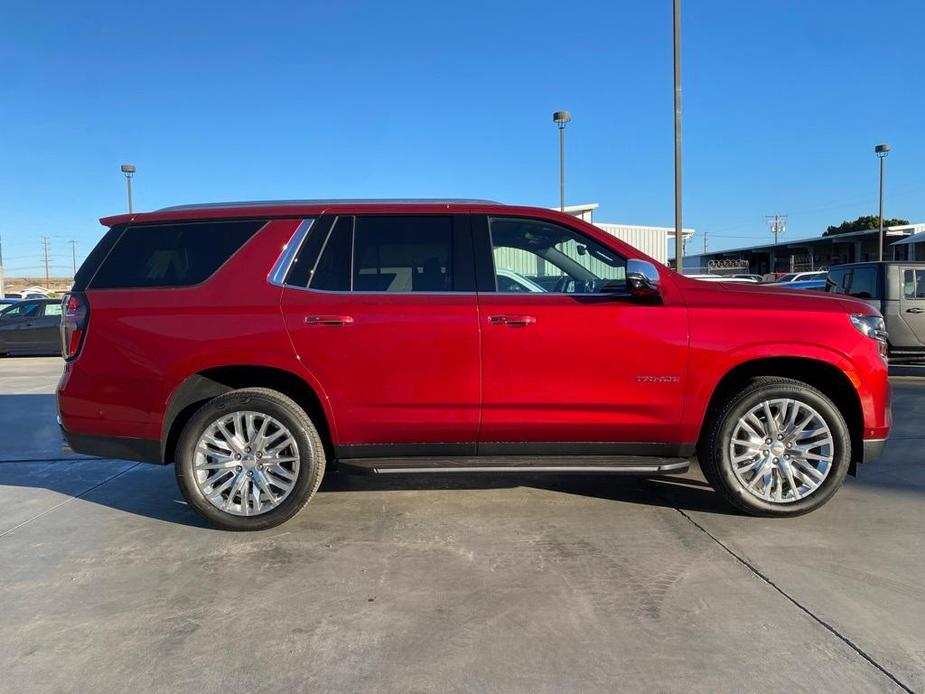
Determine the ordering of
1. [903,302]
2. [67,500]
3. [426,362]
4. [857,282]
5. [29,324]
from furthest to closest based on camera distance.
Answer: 1. [29,324]
2. [857,282]
3. [903,302]
4. [67,500]
5. [426,362]

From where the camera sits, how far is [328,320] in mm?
3969

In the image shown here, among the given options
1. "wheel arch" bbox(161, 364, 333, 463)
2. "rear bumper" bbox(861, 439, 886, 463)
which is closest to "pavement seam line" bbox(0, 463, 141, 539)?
"wheel arch" bbox(161, 364, 333, 463)

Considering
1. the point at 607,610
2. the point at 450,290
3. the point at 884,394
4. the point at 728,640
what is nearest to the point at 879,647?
the point at 728,640

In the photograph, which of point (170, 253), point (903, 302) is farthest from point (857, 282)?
point (170, 253)

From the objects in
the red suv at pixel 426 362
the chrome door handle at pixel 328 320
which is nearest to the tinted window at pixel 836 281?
the red suv at pixel 426 362

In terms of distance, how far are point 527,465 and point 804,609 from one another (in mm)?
1582

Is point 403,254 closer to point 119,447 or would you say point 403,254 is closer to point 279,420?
point 279,420

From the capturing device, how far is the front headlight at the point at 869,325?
4.09m

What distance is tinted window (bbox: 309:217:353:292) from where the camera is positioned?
4.07m

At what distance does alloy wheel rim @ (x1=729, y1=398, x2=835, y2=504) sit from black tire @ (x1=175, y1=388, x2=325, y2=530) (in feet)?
8.63

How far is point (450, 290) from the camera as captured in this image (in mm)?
4082

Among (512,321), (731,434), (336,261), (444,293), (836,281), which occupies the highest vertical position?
(336,261)

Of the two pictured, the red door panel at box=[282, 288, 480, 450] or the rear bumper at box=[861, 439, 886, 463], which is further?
the rear bumper at box=[861, 439, 886, 463]

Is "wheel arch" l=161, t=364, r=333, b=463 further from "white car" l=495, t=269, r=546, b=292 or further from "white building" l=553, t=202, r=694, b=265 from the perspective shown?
"white building" l=553, t=202, r=694, b=265
